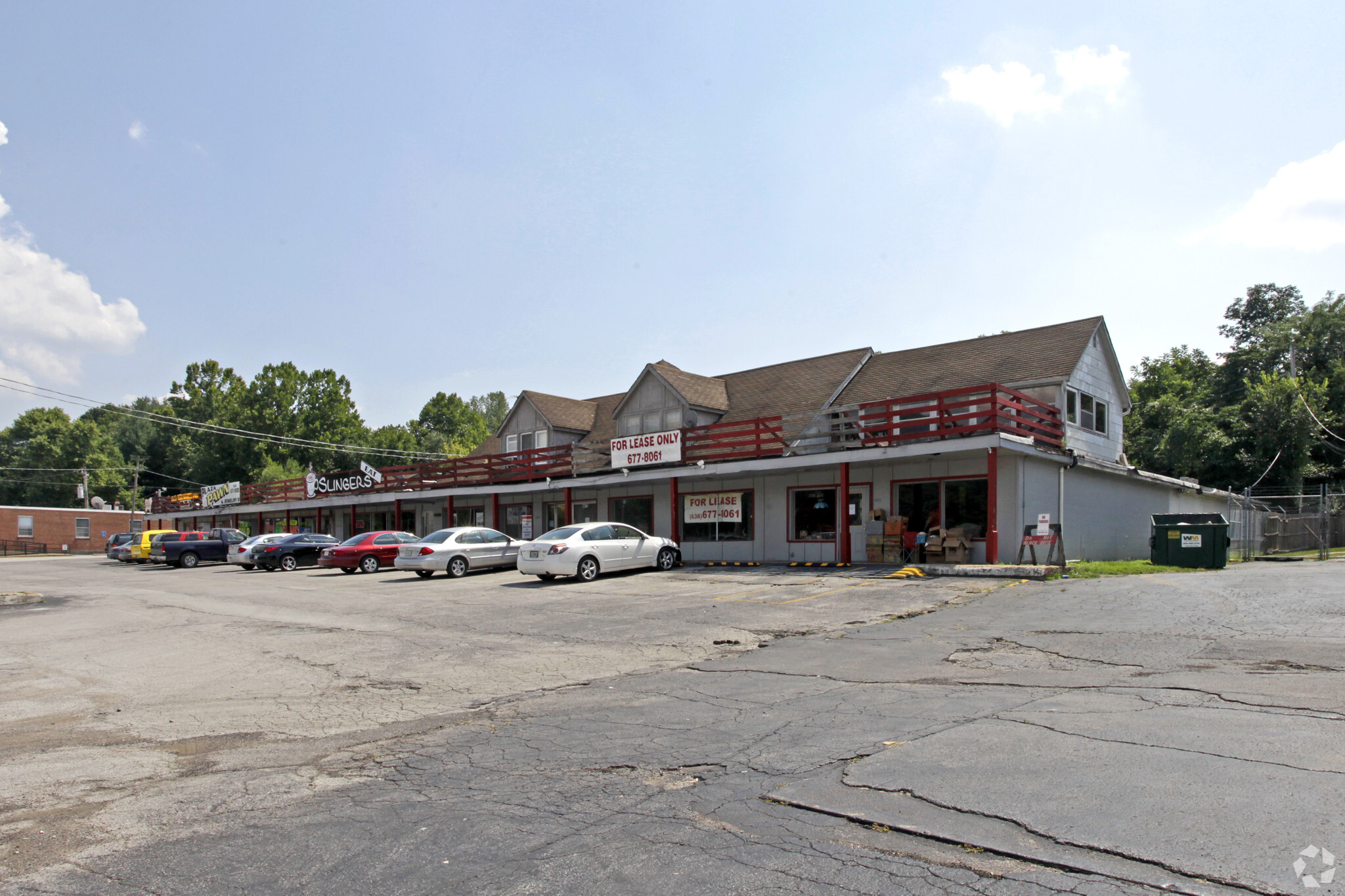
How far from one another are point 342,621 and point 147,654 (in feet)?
11.1

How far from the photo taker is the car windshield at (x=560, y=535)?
21.0 m

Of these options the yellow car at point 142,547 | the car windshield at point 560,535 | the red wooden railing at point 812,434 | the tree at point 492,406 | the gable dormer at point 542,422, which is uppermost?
the tree at point 492,406

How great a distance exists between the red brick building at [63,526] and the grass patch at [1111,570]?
7437 centimetres

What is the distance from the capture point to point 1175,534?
20.9 metres

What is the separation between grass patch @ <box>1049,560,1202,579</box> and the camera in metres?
16.9

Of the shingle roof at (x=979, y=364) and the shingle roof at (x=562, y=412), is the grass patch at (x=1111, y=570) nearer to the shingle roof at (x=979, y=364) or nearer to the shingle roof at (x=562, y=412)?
the shingle roof at (x=979, y=364)

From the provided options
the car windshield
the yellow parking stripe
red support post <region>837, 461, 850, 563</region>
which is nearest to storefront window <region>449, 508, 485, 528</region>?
the car windshield

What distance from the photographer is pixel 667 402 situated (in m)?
29.9

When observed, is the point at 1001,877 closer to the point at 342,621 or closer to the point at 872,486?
the point at 342,621

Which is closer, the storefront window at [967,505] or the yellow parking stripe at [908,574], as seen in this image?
the yellow parking stripe at [908,574]

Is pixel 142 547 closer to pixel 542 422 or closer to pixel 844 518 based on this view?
pixel 542 422

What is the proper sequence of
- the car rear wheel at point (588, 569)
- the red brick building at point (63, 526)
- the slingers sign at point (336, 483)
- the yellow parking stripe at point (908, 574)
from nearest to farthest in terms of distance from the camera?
the yellow parking stripe at point (908, 574) < the car rear wheel at point (588, 569) < the slingers sign at point (336, 483) < the red brick building at point (63, 526)

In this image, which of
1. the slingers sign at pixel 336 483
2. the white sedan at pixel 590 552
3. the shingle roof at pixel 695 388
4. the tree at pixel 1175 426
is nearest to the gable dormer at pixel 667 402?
Result: the shingle roof at pixel 695 388

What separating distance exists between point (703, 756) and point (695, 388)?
25049mm
